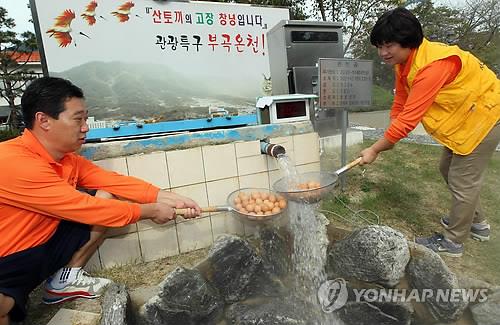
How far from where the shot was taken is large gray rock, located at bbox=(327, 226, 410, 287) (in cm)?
223

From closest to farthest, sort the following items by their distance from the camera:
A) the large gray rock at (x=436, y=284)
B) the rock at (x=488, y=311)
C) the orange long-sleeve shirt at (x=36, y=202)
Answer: the orange long-sleeve shirt at (x=36, y=202)
the rock at (x=488, y=311)
the large gray rock at (x=436, y=284)

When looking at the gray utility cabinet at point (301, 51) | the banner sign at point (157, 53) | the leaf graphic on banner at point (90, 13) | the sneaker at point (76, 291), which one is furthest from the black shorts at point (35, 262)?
the gray utility cabinet at point (301, 51)

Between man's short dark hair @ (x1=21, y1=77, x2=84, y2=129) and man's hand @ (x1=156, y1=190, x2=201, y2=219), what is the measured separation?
2.77 feet

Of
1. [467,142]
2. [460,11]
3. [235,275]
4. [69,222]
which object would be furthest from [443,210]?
[460,11]

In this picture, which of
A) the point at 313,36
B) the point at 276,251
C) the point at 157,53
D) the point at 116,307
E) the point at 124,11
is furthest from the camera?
the point at 313,36

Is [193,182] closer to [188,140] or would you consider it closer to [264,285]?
[188,140]

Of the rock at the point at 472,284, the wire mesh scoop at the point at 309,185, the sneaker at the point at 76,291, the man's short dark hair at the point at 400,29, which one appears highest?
the man's short dark hair at the point at 400,29

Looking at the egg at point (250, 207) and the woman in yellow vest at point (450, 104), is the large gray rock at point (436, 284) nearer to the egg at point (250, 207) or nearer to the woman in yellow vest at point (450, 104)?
the woman in yellow vest at point (450, 104)

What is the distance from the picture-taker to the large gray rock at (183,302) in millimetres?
2146

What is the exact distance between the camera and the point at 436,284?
213cm

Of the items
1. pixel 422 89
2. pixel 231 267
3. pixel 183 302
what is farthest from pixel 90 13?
pixel 422 89

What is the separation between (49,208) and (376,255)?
210cm

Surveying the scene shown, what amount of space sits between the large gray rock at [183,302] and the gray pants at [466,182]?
196 cm

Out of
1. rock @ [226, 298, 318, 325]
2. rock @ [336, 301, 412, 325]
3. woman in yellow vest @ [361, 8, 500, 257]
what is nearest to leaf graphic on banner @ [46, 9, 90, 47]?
woman in yellow vest @ [361, 8, 500, 257]
